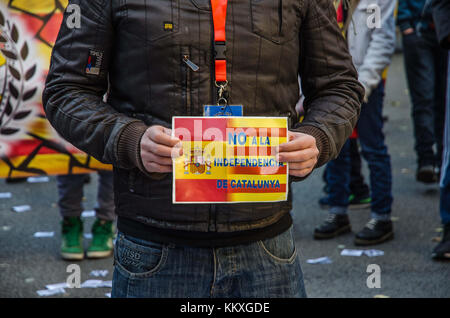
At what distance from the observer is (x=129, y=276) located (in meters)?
1.84

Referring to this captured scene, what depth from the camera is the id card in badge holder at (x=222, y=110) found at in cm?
172

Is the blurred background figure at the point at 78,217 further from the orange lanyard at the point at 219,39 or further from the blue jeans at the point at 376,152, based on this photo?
the orange lanyard at the point at 219,39

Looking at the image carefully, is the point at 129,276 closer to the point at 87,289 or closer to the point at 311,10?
the point at 311,10

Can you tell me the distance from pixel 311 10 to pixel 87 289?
2.82m

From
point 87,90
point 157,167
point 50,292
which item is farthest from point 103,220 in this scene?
point 157,167

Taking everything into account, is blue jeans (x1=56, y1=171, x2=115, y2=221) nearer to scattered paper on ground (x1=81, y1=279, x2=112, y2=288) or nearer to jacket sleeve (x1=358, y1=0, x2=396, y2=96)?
scattered paper on ground (x1=81, y1=279, x2=112, y2=288)

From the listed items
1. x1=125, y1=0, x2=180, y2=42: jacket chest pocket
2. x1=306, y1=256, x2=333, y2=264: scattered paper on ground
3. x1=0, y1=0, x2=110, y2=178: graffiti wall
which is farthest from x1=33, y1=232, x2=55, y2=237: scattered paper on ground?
x1=125, y1=0, x2=180, y2=42: jacket chest pocket

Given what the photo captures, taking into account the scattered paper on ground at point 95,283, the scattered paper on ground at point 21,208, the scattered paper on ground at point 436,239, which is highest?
the scattered paper on ground at point 95,283

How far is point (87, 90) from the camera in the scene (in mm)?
1837

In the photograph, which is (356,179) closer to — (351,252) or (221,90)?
(351,252)

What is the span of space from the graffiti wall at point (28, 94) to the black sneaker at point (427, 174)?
3.25 metres

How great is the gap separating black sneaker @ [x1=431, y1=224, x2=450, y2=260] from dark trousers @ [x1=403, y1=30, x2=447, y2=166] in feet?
6.64

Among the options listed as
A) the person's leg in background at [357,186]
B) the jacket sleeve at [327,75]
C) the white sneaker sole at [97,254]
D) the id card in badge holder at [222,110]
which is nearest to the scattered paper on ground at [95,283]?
the white sneaker sole at [97,254]
